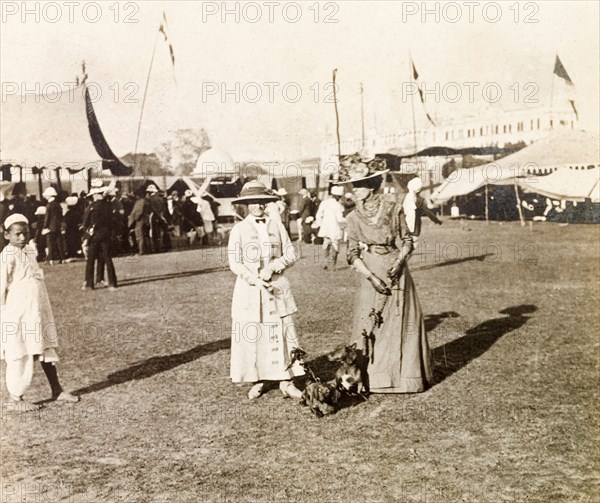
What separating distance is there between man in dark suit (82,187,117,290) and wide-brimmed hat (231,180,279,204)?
21.8ft

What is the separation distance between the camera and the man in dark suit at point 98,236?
37.9 feet

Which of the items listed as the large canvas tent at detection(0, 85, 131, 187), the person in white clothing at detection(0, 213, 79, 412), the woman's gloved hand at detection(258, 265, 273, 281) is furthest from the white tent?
the person in white clothing at detection(0, 213, 79, 412)

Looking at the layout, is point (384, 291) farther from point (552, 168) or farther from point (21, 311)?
point (552, 168)

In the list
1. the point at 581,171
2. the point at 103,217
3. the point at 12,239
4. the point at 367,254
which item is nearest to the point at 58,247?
the point at 103,217

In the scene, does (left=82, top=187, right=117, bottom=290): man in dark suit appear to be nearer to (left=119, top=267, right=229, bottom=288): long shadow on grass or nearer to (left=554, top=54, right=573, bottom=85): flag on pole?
(left=119, top=267, right=229, bottom=288): long shadow on grass

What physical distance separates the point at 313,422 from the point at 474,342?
3062 millimetres

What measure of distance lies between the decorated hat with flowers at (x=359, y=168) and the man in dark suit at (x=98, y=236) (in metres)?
7.11

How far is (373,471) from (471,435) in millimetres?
979

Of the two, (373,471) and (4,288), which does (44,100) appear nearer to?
(4,288)

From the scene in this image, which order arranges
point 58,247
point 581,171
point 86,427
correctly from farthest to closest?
point 581,171, point 58,247, point 86,427

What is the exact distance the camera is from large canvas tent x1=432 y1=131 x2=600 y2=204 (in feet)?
61.7

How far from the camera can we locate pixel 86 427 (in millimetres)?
5230

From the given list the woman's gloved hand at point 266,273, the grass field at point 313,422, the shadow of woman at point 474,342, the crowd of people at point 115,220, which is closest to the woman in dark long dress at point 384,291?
the grass field at point 313,422

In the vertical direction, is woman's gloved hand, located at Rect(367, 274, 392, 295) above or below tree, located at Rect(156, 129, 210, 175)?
below
